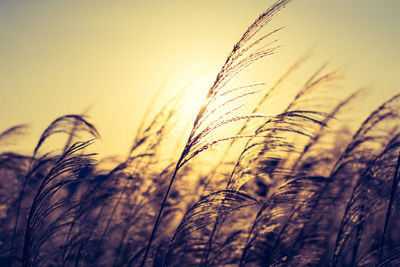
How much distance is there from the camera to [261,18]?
6.18ft

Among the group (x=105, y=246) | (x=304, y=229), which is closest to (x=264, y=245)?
(x=304, y=229)

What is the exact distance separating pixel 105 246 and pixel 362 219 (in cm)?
304

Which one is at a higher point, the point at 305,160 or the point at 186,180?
the point at 305,160

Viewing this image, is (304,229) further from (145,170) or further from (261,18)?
(261,18)

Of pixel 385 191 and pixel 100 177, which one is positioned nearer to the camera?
pixel 385 191

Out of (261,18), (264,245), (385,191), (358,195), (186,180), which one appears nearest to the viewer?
(261,18)

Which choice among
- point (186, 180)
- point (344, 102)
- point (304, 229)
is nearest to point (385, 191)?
point (304, 229)

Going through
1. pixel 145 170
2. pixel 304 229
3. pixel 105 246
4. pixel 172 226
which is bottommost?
pixel 105 246

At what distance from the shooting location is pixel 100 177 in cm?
366

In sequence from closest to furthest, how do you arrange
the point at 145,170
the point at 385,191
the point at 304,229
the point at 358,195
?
the point at 358,195, the point at 385,191, the point at 304,229, the point at 145,170

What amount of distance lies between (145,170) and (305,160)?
6.25 ft

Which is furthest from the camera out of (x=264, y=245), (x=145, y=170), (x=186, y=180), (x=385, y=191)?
(x=186, y=180)

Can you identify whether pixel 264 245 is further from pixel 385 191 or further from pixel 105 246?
pixel 105 246

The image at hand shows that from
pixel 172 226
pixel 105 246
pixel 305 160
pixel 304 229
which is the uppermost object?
pixel 305 160
